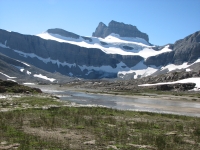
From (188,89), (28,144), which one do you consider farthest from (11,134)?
(188,89)

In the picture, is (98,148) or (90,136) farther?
(90,136)

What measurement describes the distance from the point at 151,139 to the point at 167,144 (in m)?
1.65

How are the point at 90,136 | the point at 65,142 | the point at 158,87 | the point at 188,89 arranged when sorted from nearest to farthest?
the point at 65,142
the point at 90,136
the point at 188,89
the point at 158,87

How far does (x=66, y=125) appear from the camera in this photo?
23359 mm

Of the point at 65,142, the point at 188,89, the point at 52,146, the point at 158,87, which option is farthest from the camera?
the point at 158,87

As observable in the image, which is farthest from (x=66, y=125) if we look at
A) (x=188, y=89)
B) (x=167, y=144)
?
(x=188, y=89)

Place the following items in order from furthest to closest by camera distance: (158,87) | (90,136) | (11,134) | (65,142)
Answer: (158,87)
(90,136)
(11,134)
(65,142)

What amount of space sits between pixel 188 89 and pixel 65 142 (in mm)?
126935

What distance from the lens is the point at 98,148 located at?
51.5 feet

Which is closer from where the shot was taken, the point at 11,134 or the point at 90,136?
the point at 11,134

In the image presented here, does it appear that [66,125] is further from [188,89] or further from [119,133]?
[188,89]

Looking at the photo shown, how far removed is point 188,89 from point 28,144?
128857mm

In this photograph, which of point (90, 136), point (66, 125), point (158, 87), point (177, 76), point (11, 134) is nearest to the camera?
point (11, 134)

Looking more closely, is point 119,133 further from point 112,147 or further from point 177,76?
point 177,76
